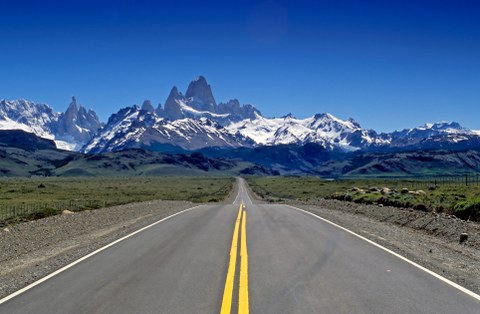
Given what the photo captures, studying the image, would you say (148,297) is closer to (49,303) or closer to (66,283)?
(49,303)

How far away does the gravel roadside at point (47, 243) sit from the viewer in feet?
45.2

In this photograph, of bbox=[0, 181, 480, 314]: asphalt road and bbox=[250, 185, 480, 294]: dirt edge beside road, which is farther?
bbox=[250, 185, 480, 294]: dirt edge beside road

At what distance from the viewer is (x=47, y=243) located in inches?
827

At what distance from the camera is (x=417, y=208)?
100ft

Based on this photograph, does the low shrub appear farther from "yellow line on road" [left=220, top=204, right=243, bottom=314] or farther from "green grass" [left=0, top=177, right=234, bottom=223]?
"green grass" [left=0, top=177, right=234, bottom=223]

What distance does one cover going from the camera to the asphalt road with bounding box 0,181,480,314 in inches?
378

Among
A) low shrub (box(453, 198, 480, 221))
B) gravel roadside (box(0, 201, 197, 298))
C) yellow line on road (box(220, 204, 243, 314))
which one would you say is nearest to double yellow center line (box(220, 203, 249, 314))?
yellow line on road (box(220, 204, 243, 314))

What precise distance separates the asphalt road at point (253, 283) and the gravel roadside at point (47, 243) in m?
0.92

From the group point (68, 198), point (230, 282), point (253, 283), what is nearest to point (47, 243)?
point (230, 282)

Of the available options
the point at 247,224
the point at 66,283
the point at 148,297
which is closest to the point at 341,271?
the point at 148,297

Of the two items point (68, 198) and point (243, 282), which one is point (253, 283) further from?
point (68, 198)

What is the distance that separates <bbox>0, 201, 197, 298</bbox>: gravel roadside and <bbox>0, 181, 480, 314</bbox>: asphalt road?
3.02 feet

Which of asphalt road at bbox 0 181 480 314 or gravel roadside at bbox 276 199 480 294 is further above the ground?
gravel roadside at bbox 276 199 480 294

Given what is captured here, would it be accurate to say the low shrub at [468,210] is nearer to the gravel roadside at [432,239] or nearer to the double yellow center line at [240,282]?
the gravel roadside at [432,239]
